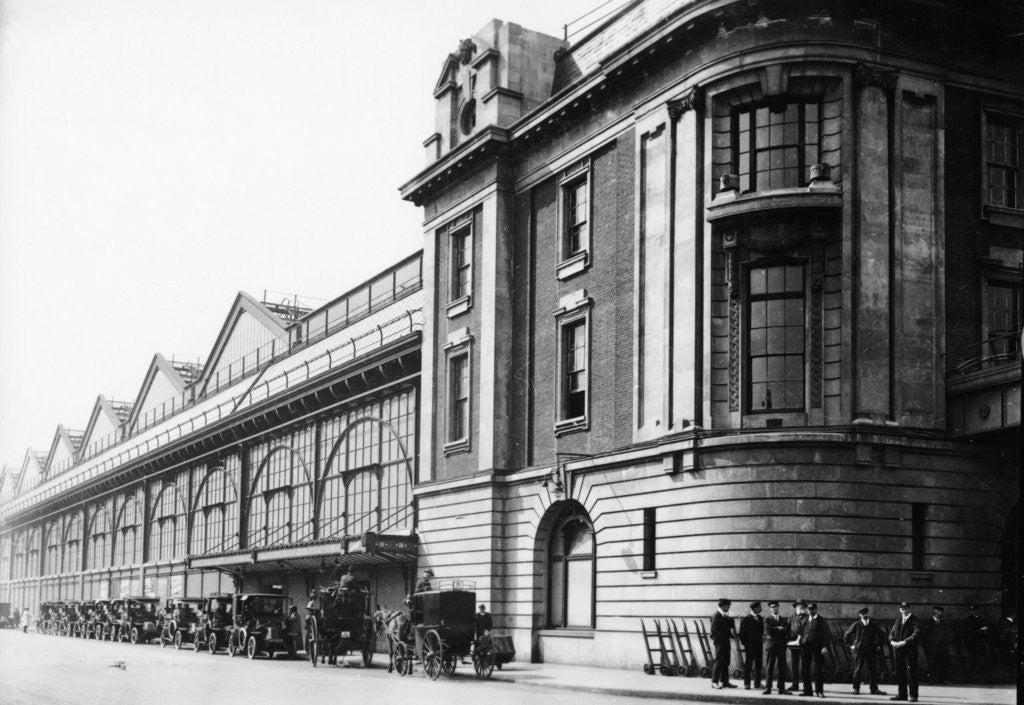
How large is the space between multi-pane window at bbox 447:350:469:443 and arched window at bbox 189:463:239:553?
22.7 meters

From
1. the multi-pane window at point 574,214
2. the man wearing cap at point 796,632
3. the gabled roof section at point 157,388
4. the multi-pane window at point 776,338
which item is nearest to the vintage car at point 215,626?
the multi-pane window at point 574,214

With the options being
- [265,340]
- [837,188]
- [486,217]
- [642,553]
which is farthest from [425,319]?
[265,340]

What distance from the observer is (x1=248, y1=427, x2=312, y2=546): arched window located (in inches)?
1961

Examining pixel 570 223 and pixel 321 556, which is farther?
pixel 321 556

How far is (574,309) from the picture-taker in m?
32.8

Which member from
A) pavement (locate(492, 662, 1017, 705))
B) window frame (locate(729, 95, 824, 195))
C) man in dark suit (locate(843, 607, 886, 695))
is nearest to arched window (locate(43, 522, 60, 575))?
pavement (locate(492, 662, 1017, 705))

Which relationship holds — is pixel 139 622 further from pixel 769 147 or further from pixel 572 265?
pixel 769 147

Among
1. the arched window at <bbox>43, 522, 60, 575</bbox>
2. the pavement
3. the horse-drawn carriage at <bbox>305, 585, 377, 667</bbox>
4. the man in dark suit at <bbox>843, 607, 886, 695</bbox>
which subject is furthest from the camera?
the arched window at <bbox>43, 522, 60, 575</bbox>

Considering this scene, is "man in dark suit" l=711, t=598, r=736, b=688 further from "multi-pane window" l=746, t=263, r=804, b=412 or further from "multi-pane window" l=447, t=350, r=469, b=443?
"multi-pane window" l=447, t=350, r=469, b=443

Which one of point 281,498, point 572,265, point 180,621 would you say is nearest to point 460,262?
point 572,265

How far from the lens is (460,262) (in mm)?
38781

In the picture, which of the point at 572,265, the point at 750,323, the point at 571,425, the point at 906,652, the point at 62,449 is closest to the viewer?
the point at 906,652

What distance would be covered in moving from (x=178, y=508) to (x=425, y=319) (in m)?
32.2

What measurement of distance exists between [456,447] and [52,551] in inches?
2652
